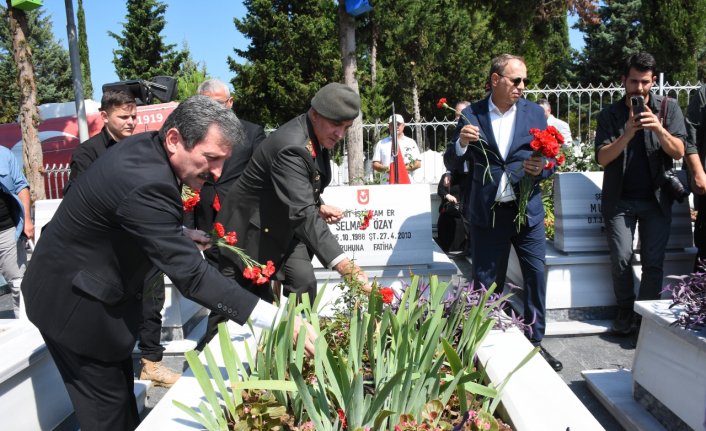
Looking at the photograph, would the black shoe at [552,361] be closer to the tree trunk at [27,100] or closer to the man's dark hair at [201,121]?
the man's dark hair at [201,121]

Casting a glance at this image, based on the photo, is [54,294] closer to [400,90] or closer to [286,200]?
[286,200]

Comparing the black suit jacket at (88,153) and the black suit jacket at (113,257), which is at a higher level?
the black suit jacket at (88,153)

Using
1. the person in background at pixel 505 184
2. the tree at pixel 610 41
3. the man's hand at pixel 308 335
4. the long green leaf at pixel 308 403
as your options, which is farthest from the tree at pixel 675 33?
the long green leaf at pixel 308 403

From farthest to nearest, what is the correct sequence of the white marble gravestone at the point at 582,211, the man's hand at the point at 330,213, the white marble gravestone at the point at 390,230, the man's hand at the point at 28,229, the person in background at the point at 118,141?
the man's hand at the point at 28,229 < the white marble gravestone at the point at 390,230 < the white marble gravestone at the point at 582,211 < the person in background at the point at 118,141 < the man's hand at the point at 330,213

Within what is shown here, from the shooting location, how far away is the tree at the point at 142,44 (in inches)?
1061

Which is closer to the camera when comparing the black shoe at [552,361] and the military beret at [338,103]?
the military beret at [338,103]

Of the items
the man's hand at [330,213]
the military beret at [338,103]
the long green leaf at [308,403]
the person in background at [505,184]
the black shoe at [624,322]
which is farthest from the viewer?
the black shoe at [624,322]

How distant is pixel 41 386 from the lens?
2.57 meters


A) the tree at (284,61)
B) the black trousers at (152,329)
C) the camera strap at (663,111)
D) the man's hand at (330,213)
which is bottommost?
the black trousers at (152,329)

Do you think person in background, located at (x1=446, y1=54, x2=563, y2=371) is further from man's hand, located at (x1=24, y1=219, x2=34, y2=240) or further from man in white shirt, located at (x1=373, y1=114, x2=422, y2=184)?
man's hand, located at (x1=24, y1=219, x2=34, y2=240)

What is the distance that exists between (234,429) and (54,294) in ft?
2.57

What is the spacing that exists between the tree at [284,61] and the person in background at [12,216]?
15660mm

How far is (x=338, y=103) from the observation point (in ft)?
9.43

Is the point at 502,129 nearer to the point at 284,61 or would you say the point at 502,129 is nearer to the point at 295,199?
the point at 295,199
